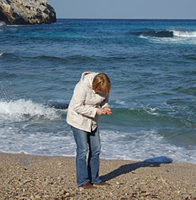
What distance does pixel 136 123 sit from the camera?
29.0 ft

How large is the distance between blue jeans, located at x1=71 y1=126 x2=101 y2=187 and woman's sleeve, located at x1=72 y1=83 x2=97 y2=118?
0.86ft

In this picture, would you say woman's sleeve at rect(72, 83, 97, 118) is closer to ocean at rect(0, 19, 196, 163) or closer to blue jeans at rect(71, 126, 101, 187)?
blue jeans at rect(71, 126, 101, 187)

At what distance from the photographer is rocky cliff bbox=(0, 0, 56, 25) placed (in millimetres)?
62781

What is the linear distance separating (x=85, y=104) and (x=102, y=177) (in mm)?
1461

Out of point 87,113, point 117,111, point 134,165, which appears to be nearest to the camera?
point 87,113

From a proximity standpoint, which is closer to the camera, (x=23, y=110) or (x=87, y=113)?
(x=87, y=113)

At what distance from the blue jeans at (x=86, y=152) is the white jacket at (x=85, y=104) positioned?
11cm

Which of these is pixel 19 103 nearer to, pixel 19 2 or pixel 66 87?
pixel 66 87

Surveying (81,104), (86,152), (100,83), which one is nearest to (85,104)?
(81,104)

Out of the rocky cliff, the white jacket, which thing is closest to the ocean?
the white jacket

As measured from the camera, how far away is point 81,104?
398 centimetres

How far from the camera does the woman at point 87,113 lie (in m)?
3.95

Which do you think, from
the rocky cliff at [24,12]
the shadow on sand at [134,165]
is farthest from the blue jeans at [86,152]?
the rocky cliff at [24,12]

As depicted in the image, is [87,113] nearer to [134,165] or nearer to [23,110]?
[134,165]
